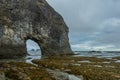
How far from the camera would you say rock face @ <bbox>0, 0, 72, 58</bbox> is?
66044 mm

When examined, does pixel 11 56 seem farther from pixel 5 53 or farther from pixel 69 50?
pixel 69 50

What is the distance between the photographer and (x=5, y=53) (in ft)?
208

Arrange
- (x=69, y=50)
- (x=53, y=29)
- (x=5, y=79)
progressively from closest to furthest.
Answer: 1. (x=5, y=79)
2. (x=53, y=29)
3. (x=69, y=50)

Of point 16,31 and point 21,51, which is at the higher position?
point 16,31

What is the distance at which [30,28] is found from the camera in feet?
242

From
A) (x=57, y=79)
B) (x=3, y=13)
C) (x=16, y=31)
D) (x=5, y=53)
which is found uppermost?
(x=3, y=13)

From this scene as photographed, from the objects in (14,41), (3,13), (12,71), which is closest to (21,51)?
(14,41)

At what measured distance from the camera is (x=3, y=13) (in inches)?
2653

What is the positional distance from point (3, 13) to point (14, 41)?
7438mm

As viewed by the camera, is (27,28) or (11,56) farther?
(27,28)

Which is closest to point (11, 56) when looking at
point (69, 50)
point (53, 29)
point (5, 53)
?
point (5, 53)

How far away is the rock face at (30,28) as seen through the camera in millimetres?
66044

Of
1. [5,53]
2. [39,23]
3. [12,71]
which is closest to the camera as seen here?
[12,71]

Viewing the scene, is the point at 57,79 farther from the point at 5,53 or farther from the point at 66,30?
the point at 66,30
